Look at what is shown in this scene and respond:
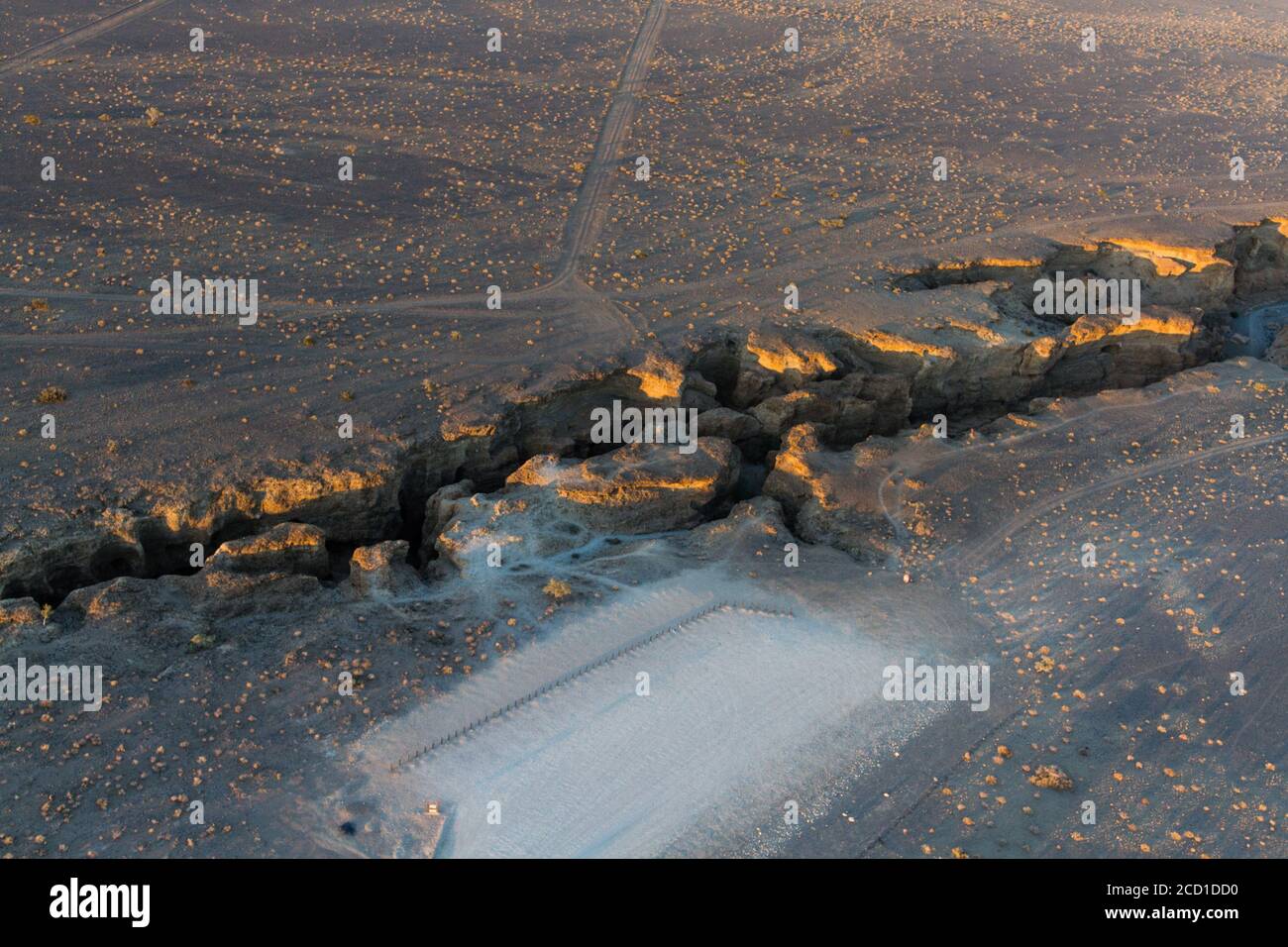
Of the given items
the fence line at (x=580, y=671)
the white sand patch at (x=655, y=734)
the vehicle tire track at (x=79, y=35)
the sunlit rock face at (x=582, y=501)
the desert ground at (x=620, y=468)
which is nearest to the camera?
the white sand patch at (x=655, y=734)

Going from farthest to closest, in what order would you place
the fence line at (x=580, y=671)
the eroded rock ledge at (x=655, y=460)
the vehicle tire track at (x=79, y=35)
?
the vehicle tire track at (x=79, y=35) → the eroded rock ledge at (x=655, y=460) → the fence line at (x=580, y=671)

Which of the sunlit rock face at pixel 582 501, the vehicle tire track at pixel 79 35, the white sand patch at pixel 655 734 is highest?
the vehicle tire track at pixel 79 35

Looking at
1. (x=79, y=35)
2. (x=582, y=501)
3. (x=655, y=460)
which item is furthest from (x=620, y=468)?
(x=79, y=35)

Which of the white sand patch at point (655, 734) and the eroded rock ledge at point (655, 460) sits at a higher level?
the eroded rock ledge at point (655, 460)

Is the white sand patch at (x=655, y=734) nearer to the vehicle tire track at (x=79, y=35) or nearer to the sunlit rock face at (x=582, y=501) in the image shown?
the sunlit rock face at (x=582, y=501)

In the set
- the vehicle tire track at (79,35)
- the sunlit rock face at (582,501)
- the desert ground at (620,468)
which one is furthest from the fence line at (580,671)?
the vehicle tire track at (79,35)

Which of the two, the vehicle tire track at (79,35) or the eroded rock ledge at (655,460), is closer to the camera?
the eroded rock ledge at (655,460)
